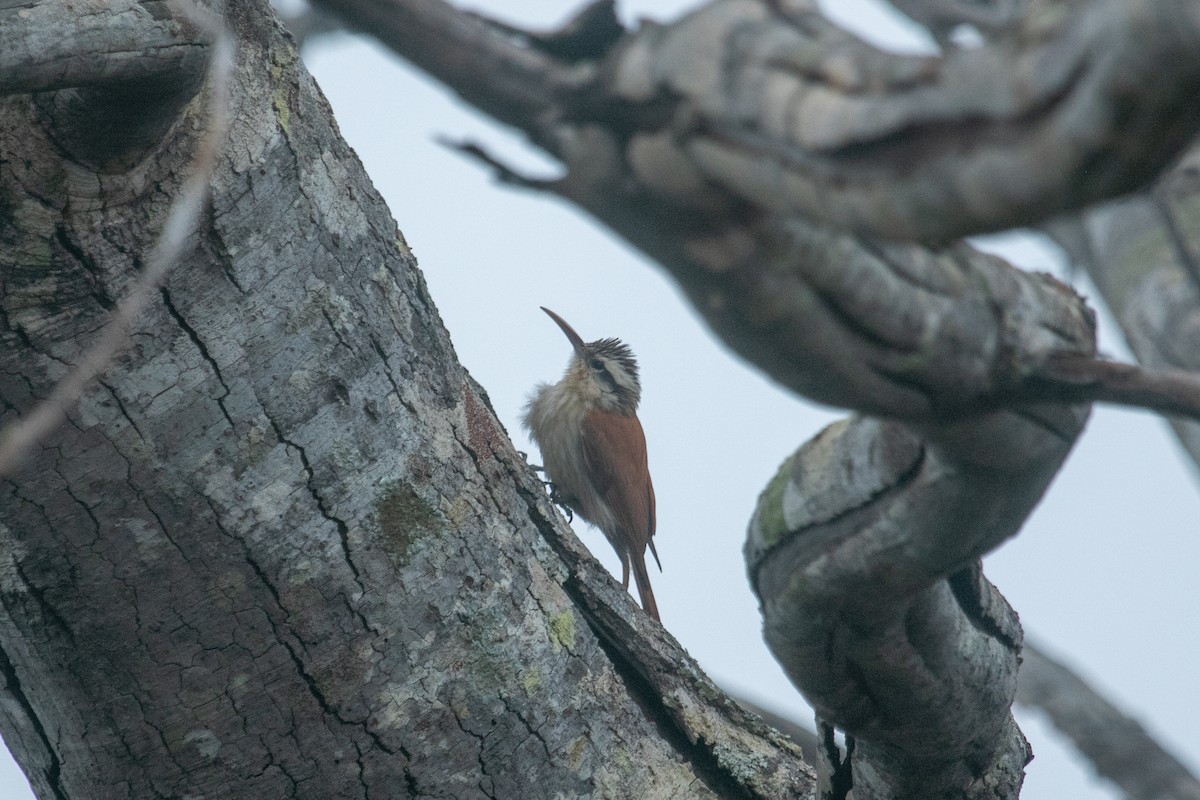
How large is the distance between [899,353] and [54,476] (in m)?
1.42

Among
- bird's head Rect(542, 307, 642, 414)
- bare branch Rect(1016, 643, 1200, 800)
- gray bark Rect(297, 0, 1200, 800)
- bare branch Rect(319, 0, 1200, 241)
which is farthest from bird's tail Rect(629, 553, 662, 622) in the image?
bare branch Rect(319, 0, 1200, 241)

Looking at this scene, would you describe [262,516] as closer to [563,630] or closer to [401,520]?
[401,520]

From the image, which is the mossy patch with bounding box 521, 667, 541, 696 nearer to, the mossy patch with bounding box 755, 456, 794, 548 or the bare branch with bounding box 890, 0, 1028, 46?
the mossy patch with bounding box 755, 456, 794, 548

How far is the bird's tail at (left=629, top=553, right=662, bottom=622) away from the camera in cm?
566

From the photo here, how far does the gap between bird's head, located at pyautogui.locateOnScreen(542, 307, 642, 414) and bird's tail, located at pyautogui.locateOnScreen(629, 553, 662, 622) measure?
0.85 m

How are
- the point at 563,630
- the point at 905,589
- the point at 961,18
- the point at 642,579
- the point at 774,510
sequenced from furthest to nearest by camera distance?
the point at 642,579
the point at 563,630
the point at 774,510
the point at 905,589
the point at 961,18

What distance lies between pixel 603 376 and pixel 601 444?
18.2 inches

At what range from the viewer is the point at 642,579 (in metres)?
5.86

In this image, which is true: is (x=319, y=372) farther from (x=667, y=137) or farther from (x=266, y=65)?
(x=667, y=137)

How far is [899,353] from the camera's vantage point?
1.18 meters

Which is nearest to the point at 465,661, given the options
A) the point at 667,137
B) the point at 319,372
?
the point at 319,372

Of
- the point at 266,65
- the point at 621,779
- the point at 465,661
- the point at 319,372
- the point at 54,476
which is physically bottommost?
the point at 621,779

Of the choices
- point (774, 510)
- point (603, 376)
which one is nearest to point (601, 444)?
point (603, 376)

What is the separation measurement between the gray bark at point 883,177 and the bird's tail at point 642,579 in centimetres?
419
